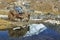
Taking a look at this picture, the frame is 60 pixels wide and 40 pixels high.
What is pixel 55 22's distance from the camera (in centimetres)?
778

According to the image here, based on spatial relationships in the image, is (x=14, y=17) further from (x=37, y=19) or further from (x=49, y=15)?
(x=49, y=15)

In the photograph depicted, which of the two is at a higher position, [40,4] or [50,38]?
[40,4]

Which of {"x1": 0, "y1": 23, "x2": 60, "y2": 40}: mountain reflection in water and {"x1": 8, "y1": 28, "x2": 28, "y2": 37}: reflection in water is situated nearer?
{"x1": 0, "y1": 23, "x2": 60, "y2": 40}: mountain reflection in water

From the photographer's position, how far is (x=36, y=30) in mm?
7199

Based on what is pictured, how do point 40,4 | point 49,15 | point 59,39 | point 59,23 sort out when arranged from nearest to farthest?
point 59,39, point 59,23, point 49,15, point 40,4

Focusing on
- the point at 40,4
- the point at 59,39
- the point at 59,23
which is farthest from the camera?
the point at 40,4

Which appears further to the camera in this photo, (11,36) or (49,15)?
(49,15)

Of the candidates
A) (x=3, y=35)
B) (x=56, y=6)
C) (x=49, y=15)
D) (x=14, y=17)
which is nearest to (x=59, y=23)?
(x=49, y=15)

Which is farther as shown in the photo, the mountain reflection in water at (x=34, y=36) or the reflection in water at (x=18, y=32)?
the reflection in water at (x=18, y=32)

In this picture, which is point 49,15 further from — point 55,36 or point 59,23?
point 55,36

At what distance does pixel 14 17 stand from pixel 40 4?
1615mm

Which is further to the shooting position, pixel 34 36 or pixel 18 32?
pixel 18 32

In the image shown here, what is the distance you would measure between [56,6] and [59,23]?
1.26 meters

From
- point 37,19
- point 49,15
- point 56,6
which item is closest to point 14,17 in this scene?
point 37,19
